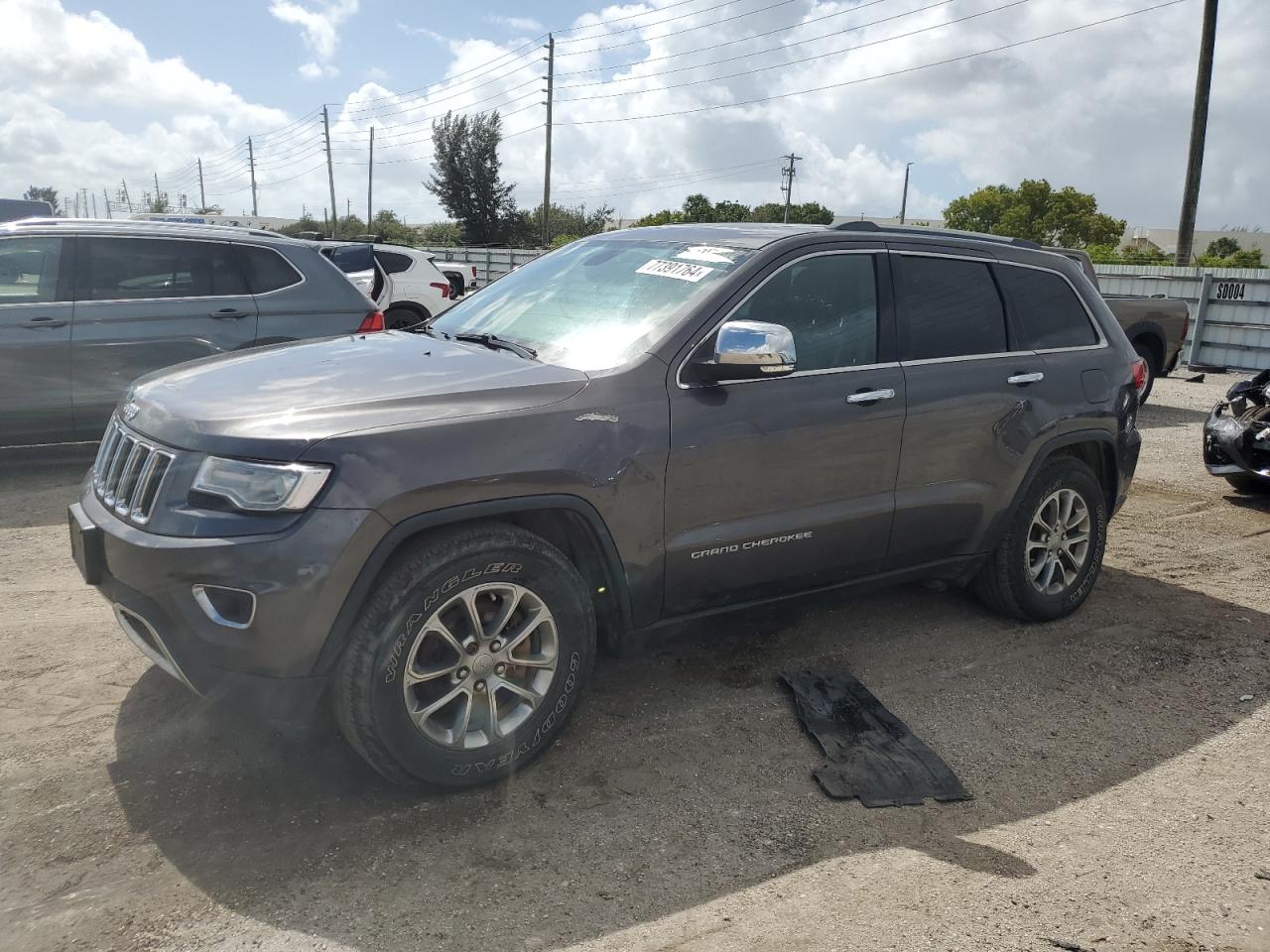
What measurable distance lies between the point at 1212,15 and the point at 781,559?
77.2 feet

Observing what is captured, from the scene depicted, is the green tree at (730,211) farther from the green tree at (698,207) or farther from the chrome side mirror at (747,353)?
the chrome side mirror at (747,353)

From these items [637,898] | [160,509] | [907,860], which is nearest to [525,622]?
→ [637,898]

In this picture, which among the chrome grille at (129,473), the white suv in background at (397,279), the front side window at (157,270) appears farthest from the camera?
the white suv in background at (397,279)

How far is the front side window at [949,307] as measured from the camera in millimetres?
4320

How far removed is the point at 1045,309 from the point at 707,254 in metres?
1.88

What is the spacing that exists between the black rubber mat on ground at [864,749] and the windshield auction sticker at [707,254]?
1729mm

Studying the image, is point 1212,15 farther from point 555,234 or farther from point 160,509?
point 555,234

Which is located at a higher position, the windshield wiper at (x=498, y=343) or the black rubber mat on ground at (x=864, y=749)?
the windshield wiper at (x=498, y=343)

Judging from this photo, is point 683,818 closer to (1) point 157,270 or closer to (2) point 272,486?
(2) point 272,486

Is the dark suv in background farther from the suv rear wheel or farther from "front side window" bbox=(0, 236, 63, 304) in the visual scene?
the suv rear wheel

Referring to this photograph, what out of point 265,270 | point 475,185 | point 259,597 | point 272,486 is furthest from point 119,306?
point 475,185

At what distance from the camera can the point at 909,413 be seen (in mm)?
4164

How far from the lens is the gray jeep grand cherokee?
2.90 metres

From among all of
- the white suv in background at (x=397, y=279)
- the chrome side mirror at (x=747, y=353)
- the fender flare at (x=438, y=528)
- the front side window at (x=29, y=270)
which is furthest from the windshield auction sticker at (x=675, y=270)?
the white suv in background at (x=397, y=279)
